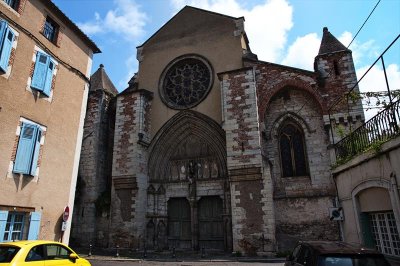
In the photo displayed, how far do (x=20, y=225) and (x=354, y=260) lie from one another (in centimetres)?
809

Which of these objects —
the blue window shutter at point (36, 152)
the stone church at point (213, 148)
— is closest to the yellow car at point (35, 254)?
the blue window shutter at point (36, 152)

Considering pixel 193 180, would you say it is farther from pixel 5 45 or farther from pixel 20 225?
pixel 5 45

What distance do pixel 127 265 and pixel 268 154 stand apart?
7069 mm

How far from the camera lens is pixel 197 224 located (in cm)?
1309

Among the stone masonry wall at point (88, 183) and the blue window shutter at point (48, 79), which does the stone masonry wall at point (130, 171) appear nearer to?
the stone masonry wall at point (88, 183)

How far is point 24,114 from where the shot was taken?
8.31m

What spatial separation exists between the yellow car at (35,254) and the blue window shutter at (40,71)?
16.9 feet

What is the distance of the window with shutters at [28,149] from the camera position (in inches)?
313

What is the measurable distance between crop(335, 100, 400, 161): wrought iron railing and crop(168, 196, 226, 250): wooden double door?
6.21 m

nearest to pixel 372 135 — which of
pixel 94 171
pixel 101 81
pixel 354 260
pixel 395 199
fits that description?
pixel 395 199

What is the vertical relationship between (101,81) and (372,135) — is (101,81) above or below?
above

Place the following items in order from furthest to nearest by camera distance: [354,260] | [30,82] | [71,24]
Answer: [71,24]
[30,82]
[354,260]

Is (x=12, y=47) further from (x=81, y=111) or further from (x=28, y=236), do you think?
(x=28, y=236)

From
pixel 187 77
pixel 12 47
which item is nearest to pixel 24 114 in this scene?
pixel 12 47
